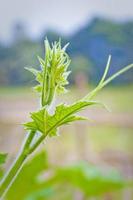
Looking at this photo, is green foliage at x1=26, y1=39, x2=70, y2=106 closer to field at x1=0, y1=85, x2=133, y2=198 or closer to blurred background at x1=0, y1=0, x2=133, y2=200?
field at x1=0, y1=85, x2=133, y2=198

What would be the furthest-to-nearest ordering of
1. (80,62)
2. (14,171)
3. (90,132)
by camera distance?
(80,62)
(90,132)
(14,171)

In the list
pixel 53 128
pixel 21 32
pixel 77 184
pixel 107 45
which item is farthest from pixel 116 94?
pixel 53 128

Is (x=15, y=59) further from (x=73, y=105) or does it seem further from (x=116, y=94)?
(x=73, y=105)

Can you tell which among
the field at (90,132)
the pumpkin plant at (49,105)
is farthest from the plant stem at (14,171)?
the field at (90,132)

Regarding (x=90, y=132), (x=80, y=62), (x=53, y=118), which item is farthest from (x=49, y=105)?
(x=80, y=62)

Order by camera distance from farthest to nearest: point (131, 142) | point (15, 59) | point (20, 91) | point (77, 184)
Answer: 1. point (15, 59)
2. point (20, 91)
3. point (131, 142)
4. point (77, 184)

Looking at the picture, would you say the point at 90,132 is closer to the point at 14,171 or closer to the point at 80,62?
the point at 80,62

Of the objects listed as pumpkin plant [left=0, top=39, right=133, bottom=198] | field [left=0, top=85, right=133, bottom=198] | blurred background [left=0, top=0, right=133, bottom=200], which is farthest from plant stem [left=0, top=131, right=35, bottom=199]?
blurred background [left=0, top=0, right=133, bottom=200]
